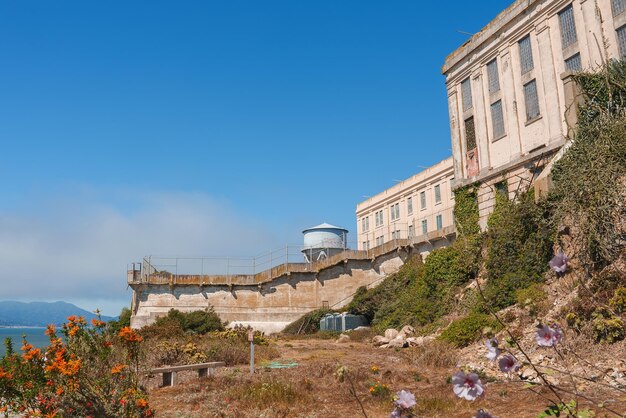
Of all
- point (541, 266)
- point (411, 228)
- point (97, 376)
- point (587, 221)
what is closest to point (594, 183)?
point (587, 221)

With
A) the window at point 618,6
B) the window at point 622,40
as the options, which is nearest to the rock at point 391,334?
the window at point 622,40

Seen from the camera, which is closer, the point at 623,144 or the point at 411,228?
the point at 623,144

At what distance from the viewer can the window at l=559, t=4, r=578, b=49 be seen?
74.8 feet

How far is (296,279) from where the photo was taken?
34781mm

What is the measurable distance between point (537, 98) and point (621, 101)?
5696mm

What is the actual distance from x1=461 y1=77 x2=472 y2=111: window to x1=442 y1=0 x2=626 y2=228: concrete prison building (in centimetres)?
4

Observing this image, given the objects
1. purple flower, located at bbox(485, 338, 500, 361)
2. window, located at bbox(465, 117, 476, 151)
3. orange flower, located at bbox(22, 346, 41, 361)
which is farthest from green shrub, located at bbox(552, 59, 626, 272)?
orange flower, located at bbox(22, 346, 41, 361)

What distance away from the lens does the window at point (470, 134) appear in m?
28.4

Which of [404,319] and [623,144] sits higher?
[623,144]

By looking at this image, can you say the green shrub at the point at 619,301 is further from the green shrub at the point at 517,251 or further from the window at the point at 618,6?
the window at the point at 618,6

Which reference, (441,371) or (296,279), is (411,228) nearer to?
(296,279)

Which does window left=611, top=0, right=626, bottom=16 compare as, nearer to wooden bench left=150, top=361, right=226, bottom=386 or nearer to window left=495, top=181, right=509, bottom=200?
window left=495, top=181, right=509, bottom=200

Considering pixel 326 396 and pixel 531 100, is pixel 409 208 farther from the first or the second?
Result: pixel 326 396

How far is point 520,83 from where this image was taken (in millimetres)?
25469
